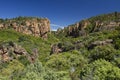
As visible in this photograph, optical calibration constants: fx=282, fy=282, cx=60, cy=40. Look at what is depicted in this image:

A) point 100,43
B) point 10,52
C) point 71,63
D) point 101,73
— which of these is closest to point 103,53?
point 71,63

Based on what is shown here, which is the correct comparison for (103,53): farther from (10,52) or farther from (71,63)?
(10,52)

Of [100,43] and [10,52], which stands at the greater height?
[100,43]

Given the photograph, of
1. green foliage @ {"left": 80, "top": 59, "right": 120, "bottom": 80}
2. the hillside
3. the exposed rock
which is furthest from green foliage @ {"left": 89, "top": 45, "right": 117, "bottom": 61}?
green foliage @ {"left": 80, "top": 59, "right": 120, "bottom": 80}

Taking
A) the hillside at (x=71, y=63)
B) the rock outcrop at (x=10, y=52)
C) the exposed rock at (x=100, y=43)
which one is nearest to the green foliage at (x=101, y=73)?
the hillside at (x=71, y=63)

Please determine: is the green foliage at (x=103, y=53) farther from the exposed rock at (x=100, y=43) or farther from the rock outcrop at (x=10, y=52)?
the rock outcrop at (x=10, y=52)

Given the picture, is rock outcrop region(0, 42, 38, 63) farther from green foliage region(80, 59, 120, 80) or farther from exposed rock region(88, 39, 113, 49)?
green foliage region(80, 59, 120, 80)

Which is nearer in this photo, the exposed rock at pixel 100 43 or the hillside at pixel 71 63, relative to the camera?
the hillside at pixel 71 63

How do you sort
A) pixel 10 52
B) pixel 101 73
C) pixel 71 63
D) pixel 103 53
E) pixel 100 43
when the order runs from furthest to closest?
1. pixel 10 52
2. pixel 100 43
3. pixel 71 63
4. pixel 103 53
5. pixel 101 73

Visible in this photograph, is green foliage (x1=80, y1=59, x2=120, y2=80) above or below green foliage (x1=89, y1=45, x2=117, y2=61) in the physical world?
below

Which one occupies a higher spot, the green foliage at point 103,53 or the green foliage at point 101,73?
the green foliage at point 103,53

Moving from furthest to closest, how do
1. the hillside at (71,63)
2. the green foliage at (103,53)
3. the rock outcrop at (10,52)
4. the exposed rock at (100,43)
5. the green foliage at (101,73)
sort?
the rock outcrop at (10,52), the exposed rock at (100,43), the green foliage at (103,53), the hillside at (71,63), the green foliage at (101,73)

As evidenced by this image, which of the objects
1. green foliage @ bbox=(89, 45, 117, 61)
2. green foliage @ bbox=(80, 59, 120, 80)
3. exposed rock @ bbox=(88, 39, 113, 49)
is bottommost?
green foliage @ bbox=(80, 59, 120, 80)

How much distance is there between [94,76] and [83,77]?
138 inches

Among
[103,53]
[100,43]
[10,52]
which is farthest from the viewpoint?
[10,52]
